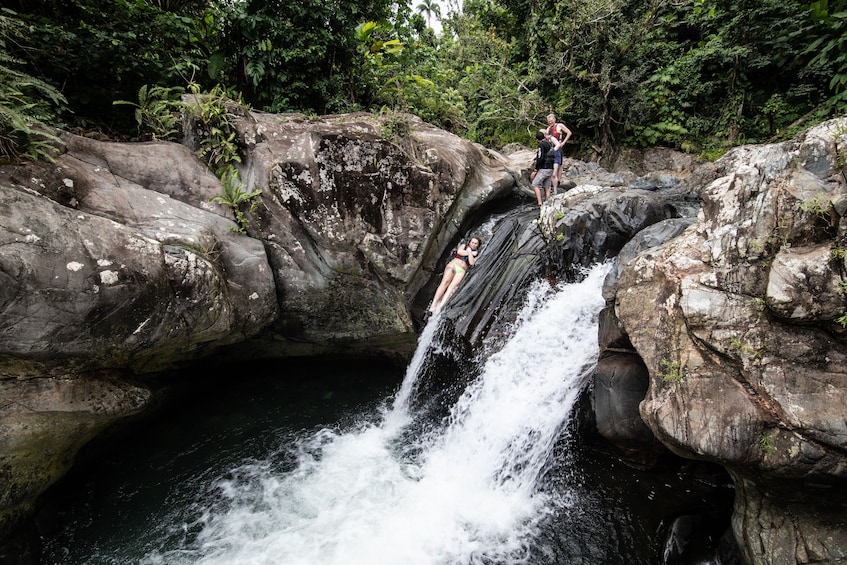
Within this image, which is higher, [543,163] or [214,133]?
[214,133]

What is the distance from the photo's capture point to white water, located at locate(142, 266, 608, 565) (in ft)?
16.8

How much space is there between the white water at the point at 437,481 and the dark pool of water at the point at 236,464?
1.33 feet

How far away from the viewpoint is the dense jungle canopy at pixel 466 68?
7633mm

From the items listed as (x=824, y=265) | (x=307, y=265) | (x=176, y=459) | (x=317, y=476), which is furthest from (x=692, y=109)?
(x=176, y=459)

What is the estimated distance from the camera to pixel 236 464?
257 inches

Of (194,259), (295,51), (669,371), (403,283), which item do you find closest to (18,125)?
(194,259)

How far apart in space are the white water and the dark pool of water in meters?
0.41

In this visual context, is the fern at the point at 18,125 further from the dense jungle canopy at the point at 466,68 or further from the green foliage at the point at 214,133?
the green foliage at the point at 214,133

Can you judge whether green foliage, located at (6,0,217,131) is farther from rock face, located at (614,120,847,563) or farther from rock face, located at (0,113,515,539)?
rock face, located at (614,120,847,563)

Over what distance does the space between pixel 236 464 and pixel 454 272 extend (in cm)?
512

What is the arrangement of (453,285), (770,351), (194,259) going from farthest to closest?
(453,285)
(194,259)
(770,351)

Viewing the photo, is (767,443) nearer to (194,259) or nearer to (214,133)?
(194,259)

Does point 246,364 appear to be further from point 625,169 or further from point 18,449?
point 625,169

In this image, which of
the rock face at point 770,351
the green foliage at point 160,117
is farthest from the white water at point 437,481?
the green foliage at point 160,117
